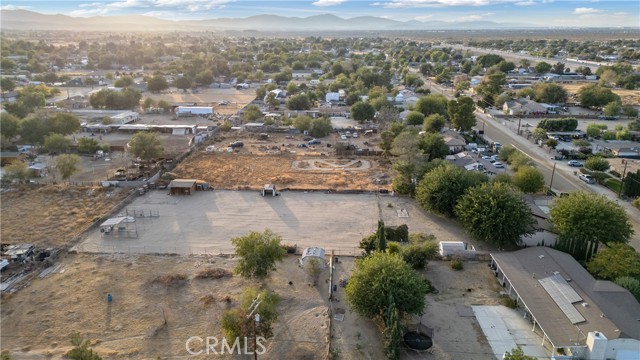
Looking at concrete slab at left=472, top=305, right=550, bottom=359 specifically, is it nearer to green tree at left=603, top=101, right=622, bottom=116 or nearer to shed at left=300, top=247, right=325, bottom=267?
shed at left=300, top=247, right=325, bottom=267

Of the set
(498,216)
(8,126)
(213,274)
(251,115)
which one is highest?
(8,126)

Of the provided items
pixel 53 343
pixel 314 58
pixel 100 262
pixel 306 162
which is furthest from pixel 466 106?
pixel 314 58

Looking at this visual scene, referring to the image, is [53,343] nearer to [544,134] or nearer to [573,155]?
[573,155]

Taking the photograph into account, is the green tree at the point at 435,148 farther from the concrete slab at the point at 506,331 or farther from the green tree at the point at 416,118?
the concrete slab at the point at 506,331

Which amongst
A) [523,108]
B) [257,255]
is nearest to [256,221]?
[257,255]

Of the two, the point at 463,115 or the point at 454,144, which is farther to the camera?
the point at 463,115

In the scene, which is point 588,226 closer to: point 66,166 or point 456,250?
point 456,250
